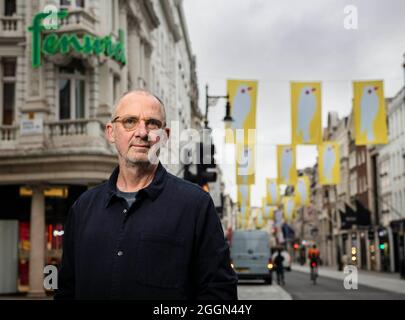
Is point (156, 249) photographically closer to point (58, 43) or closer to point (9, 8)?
point (58, 43)

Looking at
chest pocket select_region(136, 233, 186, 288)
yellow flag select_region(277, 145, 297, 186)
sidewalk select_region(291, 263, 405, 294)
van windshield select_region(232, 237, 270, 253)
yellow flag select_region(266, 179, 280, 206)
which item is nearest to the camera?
chest pocket select_region(136, 233, 186, 288)

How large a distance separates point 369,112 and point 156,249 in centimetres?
1766

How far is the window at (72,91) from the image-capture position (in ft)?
78.0

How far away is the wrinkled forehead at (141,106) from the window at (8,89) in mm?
20983

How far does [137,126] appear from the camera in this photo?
327 cm

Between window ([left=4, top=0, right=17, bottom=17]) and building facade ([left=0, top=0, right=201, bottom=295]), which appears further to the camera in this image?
window ([left=4, top=0, right=17, bottom=17])

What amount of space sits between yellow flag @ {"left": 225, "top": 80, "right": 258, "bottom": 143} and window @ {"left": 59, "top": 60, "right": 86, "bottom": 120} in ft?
18.2

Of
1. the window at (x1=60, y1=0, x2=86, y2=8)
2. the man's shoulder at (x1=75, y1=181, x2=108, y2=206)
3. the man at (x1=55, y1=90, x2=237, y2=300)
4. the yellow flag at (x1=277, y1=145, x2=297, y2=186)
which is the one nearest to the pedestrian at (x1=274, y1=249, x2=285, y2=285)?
the yellow flag at (x1=277, y1=145, x2=297, y2=186)

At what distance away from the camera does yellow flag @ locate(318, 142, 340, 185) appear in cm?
3575

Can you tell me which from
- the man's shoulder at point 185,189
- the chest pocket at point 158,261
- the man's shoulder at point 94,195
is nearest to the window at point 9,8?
the man's shoulder at point 94,195

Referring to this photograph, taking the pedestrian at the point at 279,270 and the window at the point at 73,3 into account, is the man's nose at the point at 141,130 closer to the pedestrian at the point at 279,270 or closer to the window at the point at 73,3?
the window at the point at 73,3

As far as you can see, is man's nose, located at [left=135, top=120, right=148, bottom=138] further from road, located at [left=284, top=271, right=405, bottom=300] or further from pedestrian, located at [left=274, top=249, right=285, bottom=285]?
pedestrian, located at [left=274, top=249, right=285, bottom=285]

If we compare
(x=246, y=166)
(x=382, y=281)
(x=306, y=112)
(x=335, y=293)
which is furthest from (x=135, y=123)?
(x=382, y=281)
